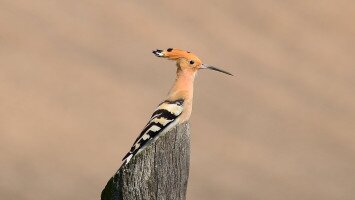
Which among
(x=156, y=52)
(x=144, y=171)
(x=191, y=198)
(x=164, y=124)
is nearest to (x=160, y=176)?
(x=144, y=171)

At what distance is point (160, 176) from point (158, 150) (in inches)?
3.3

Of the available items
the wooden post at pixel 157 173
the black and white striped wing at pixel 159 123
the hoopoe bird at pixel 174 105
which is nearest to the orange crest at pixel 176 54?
the hoopoe bird at pixel 174 105

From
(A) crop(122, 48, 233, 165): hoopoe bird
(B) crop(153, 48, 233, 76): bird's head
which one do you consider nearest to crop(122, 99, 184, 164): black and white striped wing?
(A) crop(122, 48, 233, 165): hoopoe bird

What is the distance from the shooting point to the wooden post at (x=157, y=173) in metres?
3.34

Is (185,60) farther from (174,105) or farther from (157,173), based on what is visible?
(157,173)

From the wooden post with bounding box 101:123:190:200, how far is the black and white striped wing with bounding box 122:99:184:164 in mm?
56

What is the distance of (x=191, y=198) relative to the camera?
895 cm

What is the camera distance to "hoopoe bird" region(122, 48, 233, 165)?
145 inches

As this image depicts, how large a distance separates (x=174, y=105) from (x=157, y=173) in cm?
81

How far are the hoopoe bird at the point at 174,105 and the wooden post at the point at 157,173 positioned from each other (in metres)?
0.10

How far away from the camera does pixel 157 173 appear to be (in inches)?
133

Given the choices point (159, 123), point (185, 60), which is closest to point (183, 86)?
point (185, 60)

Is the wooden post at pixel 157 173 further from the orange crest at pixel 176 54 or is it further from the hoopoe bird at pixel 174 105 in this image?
the orange crest at pixel 176 54

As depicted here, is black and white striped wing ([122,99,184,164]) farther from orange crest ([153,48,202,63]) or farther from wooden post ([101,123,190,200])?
orange crest ([153,48,202,63])
